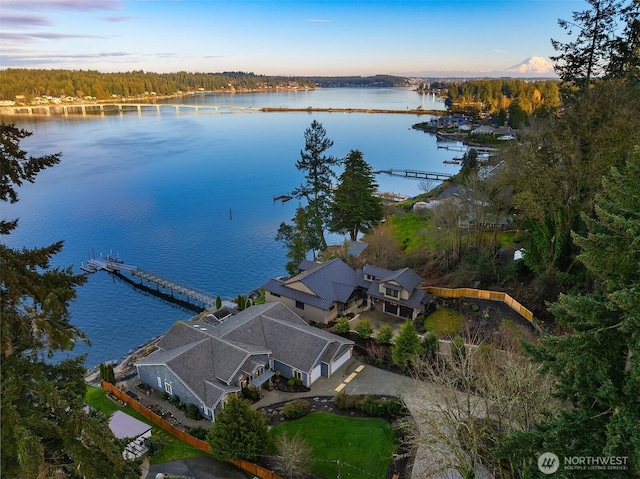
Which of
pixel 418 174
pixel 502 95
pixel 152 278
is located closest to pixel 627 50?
pixel 152 278

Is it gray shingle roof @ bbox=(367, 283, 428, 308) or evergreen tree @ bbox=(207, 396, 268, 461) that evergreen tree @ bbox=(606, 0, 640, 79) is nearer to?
gray shingle roof @ bbox=(367, 283, 428, 308)

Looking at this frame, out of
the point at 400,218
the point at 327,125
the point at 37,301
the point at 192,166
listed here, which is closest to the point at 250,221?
the point at 400,218

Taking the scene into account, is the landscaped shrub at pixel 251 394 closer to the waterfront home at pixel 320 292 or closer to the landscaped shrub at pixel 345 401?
the landscaped shrub at pixel 345 401

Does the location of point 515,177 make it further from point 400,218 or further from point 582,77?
point 400,218

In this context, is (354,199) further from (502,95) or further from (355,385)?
(502,95)

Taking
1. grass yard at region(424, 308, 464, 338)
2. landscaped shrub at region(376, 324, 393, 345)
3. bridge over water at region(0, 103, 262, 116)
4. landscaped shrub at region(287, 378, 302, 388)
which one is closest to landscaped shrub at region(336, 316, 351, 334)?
landscaped shrub at region(376, 324, 393, 345)

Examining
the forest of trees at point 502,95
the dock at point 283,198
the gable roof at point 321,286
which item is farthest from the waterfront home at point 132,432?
the forest of trees at point 502,95

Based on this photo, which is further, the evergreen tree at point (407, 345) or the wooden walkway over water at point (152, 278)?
the wooden walkway over water at point (152, 278)
